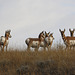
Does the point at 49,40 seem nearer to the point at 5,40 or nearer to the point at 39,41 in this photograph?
the point at 39,41

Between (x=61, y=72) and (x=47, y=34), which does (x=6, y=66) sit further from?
(x=47, y=34)

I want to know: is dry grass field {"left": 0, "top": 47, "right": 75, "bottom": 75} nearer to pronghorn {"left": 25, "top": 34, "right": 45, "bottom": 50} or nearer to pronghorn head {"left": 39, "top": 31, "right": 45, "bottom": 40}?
pronghorn {"left": 25, "top": 34, "right": 45, "bottom": 50}

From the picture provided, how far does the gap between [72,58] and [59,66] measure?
3.76 ft

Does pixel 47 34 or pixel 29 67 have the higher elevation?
pixel 47 34

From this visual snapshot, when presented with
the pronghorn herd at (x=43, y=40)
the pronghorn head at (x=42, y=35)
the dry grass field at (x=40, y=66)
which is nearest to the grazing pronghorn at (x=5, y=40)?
the pronghorn herd at (x=43, y=40)

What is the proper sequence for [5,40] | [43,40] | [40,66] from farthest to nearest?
[43,40] < [5,40] < [40,66]

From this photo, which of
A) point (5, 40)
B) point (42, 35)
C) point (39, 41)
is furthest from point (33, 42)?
point (5, 40)

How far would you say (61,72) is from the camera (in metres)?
8.61

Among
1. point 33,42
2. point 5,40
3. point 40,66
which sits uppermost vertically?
point 5,40

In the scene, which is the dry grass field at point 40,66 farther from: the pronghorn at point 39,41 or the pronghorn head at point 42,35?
the pronghorn head at point 42,35

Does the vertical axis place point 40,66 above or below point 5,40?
below

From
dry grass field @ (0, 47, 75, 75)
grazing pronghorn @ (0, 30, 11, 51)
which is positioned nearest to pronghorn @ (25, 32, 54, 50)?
grazing pronghorn @ (0, 30, 11, 51)

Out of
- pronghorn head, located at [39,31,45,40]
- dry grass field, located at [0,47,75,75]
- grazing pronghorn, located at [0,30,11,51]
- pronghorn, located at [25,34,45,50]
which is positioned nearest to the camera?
dry grass field, located at [0,47,75,75]

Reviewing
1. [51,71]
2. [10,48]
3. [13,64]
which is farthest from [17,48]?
[51,71]
